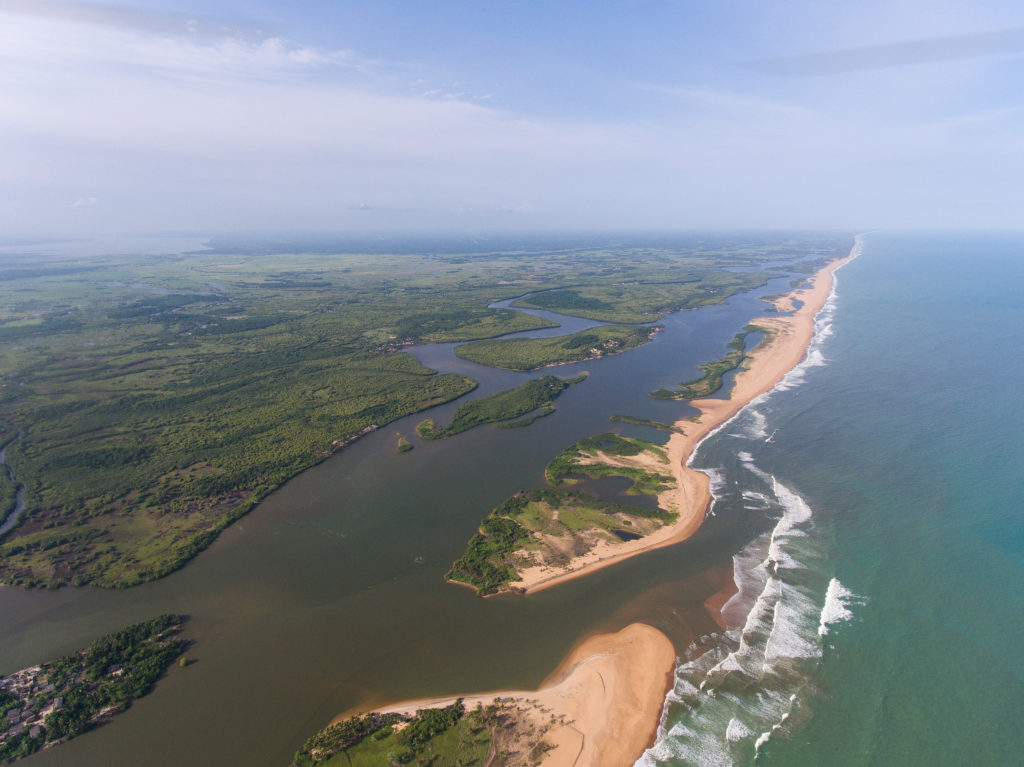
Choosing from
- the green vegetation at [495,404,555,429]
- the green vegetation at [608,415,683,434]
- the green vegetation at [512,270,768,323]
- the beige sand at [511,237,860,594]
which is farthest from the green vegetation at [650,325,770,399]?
the green vegetation at [512,270,768,323]

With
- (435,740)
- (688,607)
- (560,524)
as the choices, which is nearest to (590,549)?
(560,524)

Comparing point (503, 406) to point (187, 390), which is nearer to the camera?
point (503, 406)

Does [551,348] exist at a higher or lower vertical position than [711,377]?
higher

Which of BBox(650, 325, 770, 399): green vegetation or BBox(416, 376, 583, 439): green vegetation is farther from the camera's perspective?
BBox(650, 325, 770, 399): green vegetation

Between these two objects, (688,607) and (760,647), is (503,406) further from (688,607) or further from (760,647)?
(760,647)

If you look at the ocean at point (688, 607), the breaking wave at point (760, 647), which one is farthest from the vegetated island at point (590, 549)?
the breaking wave at point (760, 647)

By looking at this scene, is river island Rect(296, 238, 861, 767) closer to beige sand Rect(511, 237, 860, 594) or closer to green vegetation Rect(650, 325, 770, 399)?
beige sand Rect(511, 237, 860, 594)
